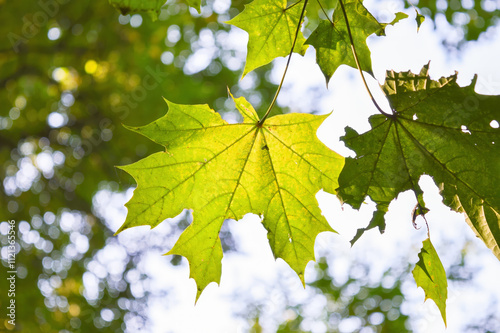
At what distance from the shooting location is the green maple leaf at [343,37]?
166 cm

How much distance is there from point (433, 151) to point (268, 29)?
924 millimetres

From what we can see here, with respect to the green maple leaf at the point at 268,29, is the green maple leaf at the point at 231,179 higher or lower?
lower

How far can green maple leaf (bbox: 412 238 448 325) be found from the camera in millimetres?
1502

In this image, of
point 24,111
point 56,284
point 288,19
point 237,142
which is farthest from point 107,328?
point 288,19

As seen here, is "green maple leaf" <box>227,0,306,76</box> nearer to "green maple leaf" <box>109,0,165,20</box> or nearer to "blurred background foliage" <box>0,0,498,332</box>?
"green maple leaf" <box>109,0,165,20</box>

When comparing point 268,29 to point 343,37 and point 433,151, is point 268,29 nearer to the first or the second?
point 343,37

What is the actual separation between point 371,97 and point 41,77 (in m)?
6.53

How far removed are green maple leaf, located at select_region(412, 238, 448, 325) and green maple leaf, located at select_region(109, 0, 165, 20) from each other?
1.43m

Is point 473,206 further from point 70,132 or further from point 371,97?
point 70,132

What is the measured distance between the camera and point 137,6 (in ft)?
4.71

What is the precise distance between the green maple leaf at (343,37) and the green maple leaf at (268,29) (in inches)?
5.9

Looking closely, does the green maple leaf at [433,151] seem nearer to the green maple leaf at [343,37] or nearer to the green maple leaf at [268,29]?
the green maple leaf at [343,37]

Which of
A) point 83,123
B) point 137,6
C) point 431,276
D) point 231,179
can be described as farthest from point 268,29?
point 83,123

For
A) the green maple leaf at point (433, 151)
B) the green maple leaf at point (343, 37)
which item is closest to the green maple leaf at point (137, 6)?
the green maple leaf at point (343, 37)
